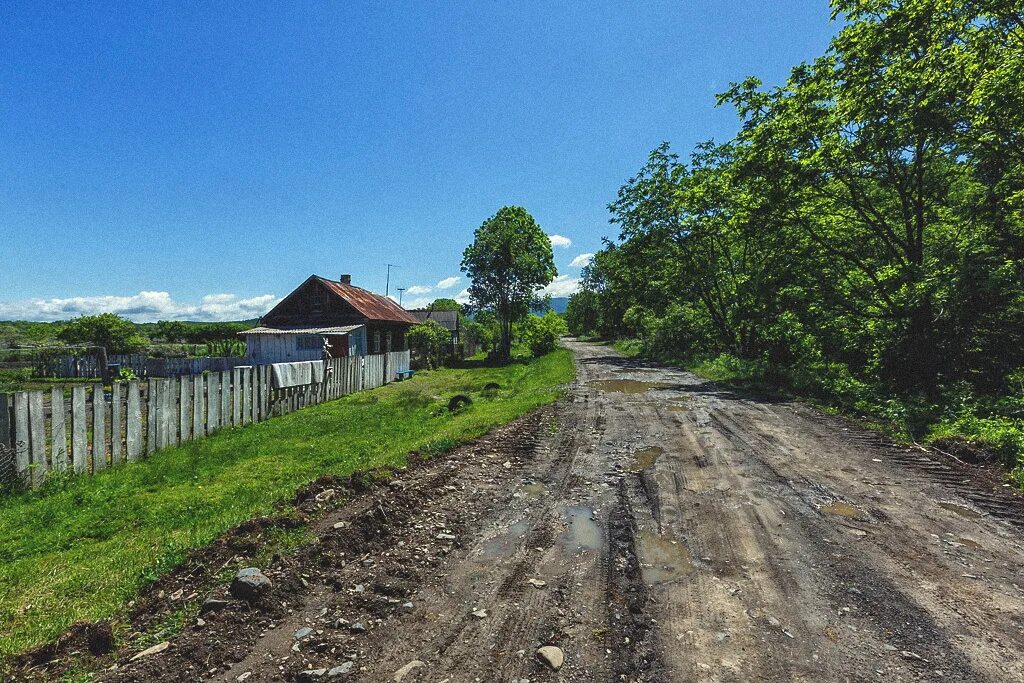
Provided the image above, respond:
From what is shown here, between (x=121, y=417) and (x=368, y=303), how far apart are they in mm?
24994

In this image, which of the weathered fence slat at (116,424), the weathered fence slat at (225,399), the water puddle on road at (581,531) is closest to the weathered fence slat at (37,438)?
the weathered fence slat at (116,424)

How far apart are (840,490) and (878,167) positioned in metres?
11.1

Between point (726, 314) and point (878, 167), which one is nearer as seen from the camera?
point (878, 167)

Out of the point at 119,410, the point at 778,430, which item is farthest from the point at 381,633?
the point at 778,430

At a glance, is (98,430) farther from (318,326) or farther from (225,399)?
(318,326)

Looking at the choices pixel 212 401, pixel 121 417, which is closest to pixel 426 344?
pixel 212 401

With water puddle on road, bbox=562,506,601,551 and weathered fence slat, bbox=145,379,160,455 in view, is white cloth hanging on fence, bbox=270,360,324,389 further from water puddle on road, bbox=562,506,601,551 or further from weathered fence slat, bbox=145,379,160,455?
water puddle on road, bbox=562,506,601,551

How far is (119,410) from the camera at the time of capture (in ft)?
22.7

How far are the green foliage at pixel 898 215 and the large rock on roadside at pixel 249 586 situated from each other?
28.9 ft

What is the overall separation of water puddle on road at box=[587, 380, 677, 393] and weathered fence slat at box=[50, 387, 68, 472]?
1165 centimetres

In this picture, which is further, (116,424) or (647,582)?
(116,424)

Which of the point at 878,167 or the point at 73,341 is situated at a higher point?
the point at 878,167

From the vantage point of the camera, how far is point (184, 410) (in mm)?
8359

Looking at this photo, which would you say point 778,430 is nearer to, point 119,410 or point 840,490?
point 840,490
